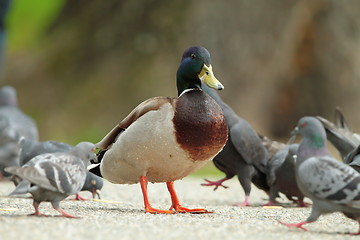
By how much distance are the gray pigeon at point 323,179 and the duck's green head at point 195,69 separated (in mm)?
1408

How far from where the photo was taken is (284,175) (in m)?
7.29

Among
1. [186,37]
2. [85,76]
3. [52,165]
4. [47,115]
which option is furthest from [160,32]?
[52,165]

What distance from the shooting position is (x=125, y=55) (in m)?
17.3

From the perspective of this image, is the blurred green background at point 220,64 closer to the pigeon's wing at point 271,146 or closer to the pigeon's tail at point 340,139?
the pigeon's wing at point 271,146

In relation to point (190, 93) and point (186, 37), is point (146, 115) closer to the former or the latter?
point (190, 93)

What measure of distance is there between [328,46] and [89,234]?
13853 mm

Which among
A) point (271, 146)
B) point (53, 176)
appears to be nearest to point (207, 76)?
point (53, 176)

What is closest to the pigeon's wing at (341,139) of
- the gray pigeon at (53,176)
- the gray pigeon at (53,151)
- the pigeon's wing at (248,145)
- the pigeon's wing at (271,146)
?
the pigeon's wing at (271,146)

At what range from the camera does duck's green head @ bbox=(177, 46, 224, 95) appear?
5973 mm

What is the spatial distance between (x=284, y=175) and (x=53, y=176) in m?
3.18

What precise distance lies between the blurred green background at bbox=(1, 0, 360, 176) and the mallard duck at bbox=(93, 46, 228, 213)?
1028cm

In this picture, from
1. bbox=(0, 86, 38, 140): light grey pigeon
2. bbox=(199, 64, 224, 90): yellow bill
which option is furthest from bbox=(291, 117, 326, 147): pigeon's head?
bbox=(0, 86, 38, 140): light grey pigeon

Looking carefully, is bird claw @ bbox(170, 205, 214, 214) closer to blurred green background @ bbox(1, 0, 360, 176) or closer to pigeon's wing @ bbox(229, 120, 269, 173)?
pigeon's wing @ bbox(229, 120, 269, 173)

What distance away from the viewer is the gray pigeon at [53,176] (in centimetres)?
474
